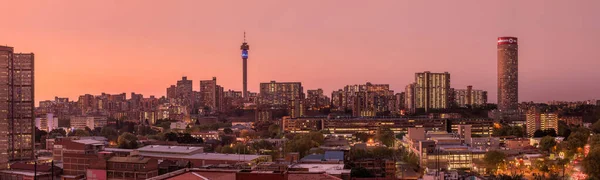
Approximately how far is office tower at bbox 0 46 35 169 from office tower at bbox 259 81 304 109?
62.4m

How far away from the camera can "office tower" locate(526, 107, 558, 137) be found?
175 feet

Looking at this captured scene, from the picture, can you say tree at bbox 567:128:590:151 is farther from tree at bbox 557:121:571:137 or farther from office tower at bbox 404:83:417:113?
office tower at bbox 404:83:417:113

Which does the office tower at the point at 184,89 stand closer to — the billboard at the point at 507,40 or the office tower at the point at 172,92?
the office tower at the point at 172,92

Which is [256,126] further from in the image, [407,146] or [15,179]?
[15,179]

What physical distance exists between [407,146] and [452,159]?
28.3 ft

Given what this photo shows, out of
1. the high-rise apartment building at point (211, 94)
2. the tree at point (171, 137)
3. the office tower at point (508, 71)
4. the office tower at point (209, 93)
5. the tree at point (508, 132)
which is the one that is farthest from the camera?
the office tower at point (508, 71)

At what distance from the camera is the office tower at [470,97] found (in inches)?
3885

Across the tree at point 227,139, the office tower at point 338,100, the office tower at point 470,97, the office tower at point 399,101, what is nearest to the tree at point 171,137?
the tree at point 227,139

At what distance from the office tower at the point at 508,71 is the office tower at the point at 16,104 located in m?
87.3

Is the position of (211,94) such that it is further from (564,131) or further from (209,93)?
(564,131)

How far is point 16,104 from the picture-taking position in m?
35.1

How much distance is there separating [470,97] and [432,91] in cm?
1826

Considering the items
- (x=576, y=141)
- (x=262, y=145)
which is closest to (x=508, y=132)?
(x=576, y=141)

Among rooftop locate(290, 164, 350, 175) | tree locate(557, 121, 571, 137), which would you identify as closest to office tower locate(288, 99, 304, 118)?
tree locate(557, 121, 571, 137)
